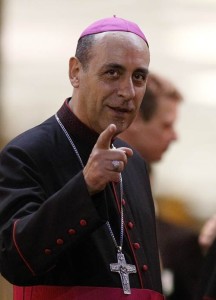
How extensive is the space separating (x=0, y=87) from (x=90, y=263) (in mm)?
3722

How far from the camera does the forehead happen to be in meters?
4.08

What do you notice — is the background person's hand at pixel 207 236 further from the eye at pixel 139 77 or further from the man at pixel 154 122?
the eye at pixel 139 77

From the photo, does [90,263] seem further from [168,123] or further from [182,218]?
[182,218]

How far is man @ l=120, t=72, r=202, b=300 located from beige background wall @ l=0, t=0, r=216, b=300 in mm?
1069

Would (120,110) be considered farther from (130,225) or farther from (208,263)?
(208,263)

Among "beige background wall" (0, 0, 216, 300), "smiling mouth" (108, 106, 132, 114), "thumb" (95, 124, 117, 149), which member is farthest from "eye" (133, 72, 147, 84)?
"beige background wall" (0, 0, 216, 300)

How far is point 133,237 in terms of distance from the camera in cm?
427

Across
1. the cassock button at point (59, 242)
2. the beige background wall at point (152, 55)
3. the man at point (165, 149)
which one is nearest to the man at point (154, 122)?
the man at point (165, 149)

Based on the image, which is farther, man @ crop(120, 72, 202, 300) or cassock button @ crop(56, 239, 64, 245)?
man @ crop(120, 72, 202, 300)

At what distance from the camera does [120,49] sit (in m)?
4.09

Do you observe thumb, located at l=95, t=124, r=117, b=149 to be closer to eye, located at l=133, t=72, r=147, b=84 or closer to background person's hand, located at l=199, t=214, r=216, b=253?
eye, located at l=133, t=72, r=147, b=84

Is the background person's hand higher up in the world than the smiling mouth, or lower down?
lower down

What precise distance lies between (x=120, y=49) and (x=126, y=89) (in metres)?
0.13

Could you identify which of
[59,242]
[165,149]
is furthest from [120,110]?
[165,149]
